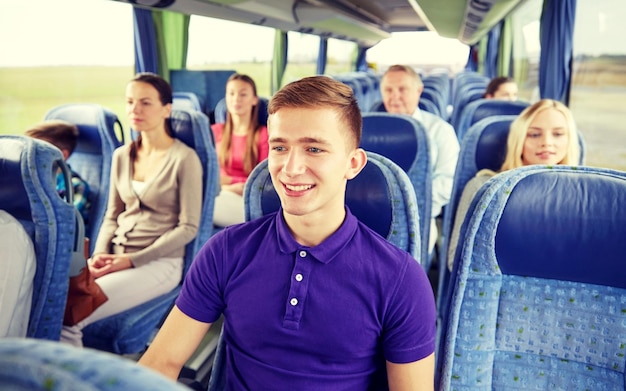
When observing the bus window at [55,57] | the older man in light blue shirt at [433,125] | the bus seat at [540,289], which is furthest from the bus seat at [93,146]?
the bus seat at [540,289]

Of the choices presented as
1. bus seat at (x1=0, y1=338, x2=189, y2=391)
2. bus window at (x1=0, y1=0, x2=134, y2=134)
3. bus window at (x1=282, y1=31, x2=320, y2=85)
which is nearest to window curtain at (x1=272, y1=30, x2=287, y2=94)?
Answer: bus window at (x1=282, y1=31, x2=320, y2=85)

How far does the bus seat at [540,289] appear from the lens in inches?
48.8

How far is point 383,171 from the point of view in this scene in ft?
5.00

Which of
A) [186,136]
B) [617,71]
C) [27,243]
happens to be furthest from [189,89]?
[27,243]

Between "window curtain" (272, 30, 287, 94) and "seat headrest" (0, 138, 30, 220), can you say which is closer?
"seat headrest" (0, 138, 30, 220)

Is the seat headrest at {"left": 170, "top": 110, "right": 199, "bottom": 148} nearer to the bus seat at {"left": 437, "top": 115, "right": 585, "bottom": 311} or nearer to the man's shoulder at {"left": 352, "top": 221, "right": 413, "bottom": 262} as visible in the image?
the bus seat at {"left": 437, "top": 115, "right": 585, "bottom": 311}

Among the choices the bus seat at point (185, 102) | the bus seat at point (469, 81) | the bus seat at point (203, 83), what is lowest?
Answer: the bus seat at point (185, 102)

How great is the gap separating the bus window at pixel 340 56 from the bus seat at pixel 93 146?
36.2 ft

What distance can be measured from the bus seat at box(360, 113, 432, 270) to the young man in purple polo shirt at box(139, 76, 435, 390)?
54.1 inches

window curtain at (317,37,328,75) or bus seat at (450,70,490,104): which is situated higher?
window curtain at (317,37,328,75)

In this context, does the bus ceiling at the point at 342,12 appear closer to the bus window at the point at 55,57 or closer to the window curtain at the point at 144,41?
the bus window at the point at 55,57

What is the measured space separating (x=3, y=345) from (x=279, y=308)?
0.79 m

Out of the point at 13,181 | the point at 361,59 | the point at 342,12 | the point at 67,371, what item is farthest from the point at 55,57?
the point at 361,59

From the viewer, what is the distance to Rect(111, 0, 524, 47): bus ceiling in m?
4.89
